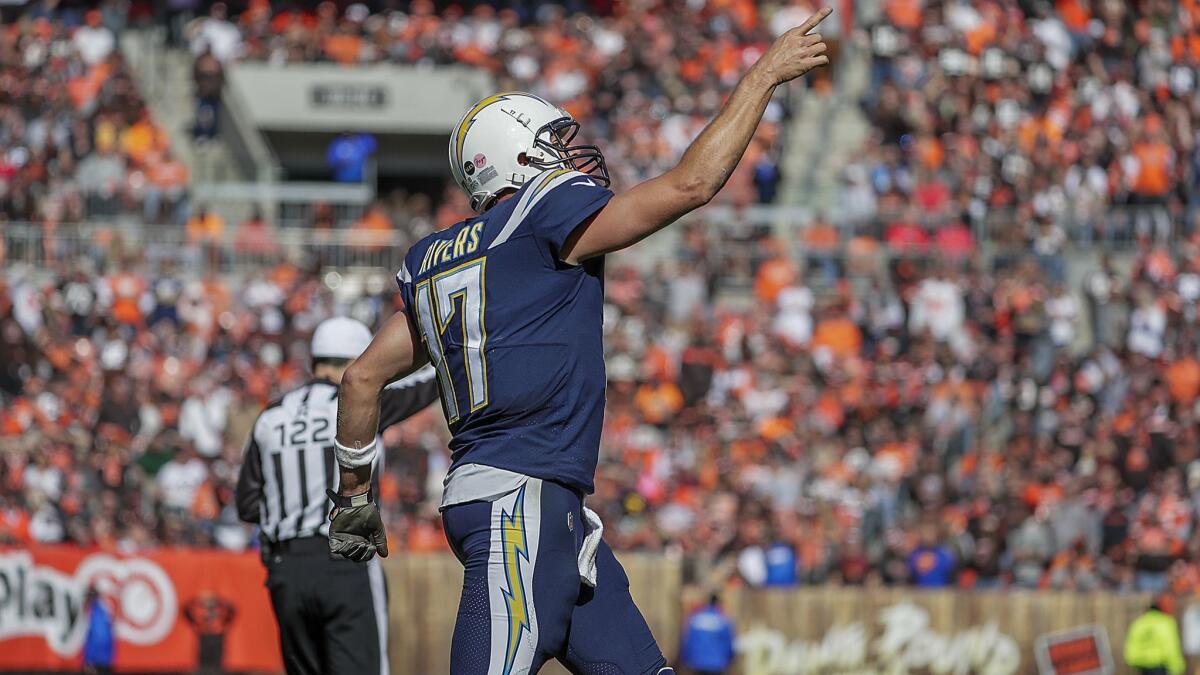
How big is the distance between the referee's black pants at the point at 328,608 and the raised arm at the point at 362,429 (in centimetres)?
206

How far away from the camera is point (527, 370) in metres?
4.95

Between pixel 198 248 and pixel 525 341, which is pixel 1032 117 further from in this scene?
pixel 525 341

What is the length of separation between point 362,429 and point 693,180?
1.16m

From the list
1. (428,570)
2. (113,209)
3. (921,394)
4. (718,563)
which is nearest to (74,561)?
(428,570)

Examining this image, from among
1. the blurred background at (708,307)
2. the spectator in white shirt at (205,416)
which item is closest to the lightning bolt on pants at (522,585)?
the blurred background at (708,307)

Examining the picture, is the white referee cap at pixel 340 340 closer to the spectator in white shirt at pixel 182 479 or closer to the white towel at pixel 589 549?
the white towel at pixel 589 549

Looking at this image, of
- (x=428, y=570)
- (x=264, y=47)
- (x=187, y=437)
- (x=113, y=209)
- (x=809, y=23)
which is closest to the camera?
(x=809, y=23)

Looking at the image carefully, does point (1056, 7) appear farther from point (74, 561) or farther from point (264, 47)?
point (74, 561)

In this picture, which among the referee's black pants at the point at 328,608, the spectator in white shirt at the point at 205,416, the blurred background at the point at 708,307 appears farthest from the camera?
the spectator in white shirt at the point at 205,416

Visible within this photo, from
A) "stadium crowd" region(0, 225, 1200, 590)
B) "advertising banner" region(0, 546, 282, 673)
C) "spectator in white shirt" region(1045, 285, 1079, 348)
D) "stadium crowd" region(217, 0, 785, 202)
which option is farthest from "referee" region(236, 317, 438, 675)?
"stadium crowd" region(217, 0, 785, 202)

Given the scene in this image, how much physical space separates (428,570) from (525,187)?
8616mm

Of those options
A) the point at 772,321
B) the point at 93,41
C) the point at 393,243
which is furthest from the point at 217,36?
the point at 772,321

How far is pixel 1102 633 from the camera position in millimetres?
13469

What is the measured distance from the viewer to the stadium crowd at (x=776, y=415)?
48.9 ft
